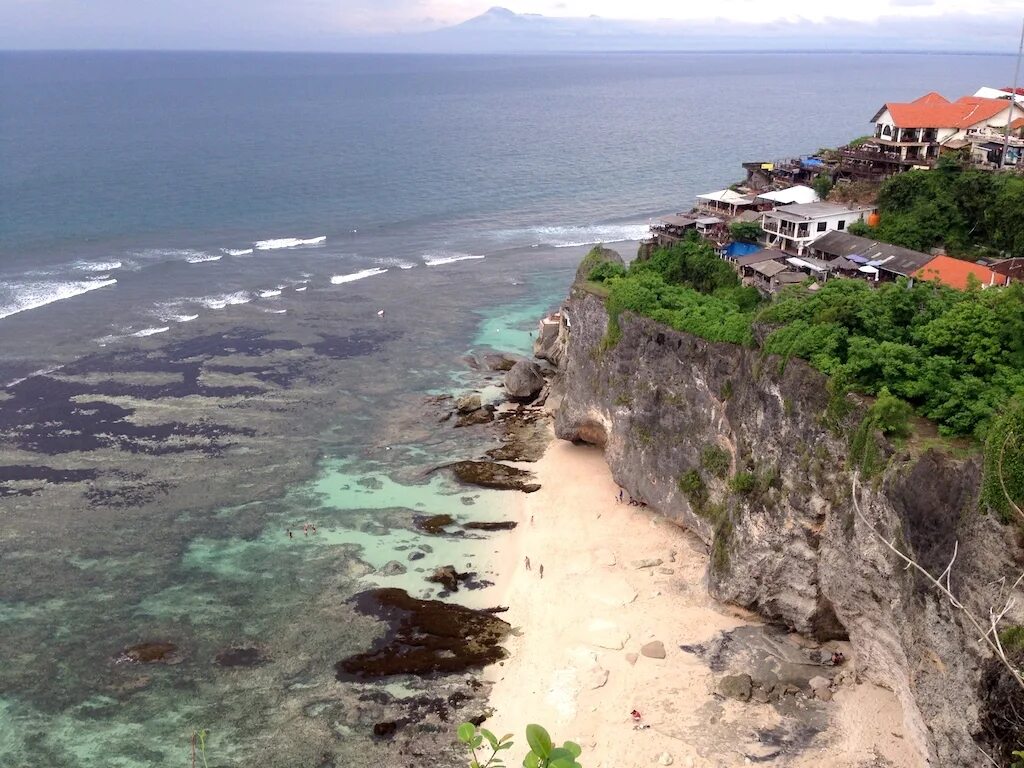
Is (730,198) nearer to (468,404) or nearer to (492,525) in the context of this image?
(468,404)

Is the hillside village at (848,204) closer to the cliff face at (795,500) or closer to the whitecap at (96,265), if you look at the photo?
the cliff face at (795,500)

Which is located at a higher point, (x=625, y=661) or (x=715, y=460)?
(x=715, y=460)

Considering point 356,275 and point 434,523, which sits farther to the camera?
point 356,275

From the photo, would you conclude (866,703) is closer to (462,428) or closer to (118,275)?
(462,428)

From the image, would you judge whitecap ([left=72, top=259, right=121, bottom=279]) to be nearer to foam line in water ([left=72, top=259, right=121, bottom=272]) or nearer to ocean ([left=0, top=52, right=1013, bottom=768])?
foam line in water ([left=72, top=259, right=121, bottom=272])

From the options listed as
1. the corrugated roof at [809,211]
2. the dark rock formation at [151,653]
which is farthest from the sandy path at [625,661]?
the corrugated roof at [809,211]

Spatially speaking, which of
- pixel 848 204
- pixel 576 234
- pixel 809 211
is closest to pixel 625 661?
pixel 809 211

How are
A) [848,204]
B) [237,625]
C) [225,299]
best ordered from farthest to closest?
[225,299]
[848,204]
[237,625]
